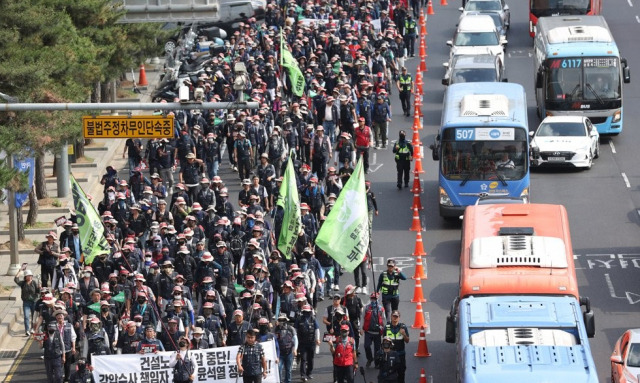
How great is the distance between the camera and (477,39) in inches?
2234

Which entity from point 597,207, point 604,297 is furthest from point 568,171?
point 604,297

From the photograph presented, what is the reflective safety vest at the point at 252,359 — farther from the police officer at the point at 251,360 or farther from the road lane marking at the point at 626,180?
the road lane marking at the point at 626,180

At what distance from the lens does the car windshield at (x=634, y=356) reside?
27.3 m

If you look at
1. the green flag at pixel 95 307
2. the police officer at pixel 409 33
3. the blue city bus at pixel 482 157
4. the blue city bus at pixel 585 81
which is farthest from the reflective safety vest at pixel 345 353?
the police officer at pixel 409 33

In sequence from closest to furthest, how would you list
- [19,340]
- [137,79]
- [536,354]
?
[536,354], [19,340], [137,79]

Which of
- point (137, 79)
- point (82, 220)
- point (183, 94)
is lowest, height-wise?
point (137, 79)

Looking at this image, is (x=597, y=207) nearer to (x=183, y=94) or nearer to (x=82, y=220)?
(x=82, y=220)

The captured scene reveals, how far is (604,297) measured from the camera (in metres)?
34.8

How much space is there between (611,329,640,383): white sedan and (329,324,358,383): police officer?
4.32m

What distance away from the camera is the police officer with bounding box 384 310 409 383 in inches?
1145

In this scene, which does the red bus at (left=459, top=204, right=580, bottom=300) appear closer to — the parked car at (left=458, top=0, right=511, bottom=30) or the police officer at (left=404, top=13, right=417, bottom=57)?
the police officer at (left=404, top=13, right=417, bottom=57)

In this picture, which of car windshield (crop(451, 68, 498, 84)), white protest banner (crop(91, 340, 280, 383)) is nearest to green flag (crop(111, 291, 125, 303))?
white protest banner (crop(91, 340, 280, 383))

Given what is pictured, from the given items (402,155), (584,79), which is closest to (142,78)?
(584,79)

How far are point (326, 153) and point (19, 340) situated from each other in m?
11.9
